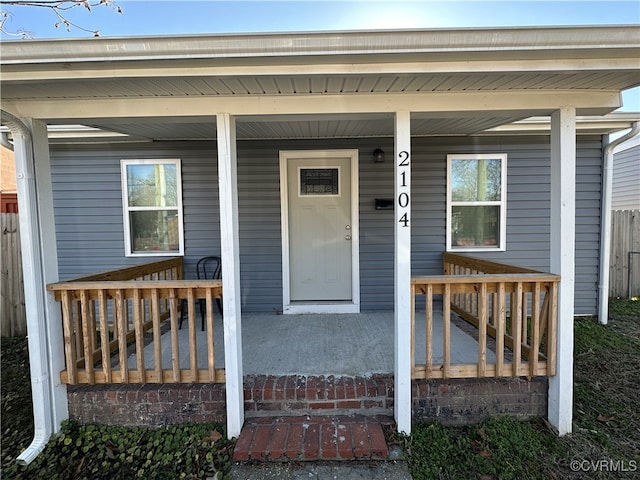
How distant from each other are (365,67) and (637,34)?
1.42m

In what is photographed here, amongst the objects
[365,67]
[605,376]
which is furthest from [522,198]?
[365,67]

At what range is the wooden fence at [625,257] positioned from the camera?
5359 millimetres

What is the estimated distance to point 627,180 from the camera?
798 cm

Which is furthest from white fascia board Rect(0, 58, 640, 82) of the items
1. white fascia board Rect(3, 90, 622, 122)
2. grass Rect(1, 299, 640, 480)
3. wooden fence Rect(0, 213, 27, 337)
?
wooden fence Rect(0, 213, 27, 337)

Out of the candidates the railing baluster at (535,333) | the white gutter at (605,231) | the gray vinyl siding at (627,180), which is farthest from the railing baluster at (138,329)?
the gray vinyl siding at (627,180)

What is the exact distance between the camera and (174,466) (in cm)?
204

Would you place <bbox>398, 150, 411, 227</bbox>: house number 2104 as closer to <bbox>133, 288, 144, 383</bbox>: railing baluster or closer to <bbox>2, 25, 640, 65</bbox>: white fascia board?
<bbox>2, 25, 640, 65</bbox>: white fascia board

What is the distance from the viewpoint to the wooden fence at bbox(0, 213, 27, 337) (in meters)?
4.19

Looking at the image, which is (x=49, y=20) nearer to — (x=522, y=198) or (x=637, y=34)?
(x=637, y=34)

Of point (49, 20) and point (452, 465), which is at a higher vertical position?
point (49, 20)

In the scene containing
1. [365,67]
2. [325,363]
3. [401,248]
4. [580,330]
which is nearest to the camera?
[365,67]

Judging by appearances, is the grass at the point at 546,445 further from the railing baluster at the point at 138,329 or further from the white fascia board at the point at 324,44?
the white fascia board at the point at 324,44

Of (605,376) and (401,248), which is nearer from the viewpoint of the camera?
(401,248)

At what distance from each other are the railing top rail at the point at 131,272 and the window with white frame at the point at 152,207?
1.00 feet
